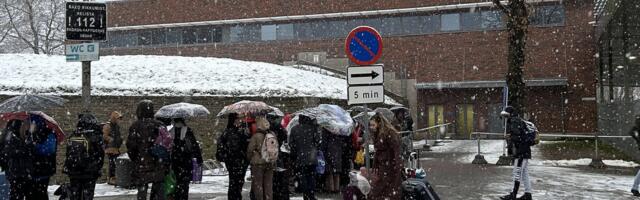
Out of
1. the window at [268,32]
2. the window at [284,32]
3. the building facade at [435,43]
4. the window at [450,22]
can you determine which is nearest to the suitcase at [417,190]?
the building facade at [435,43]

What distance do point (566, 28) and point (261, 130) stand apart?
2664 cm

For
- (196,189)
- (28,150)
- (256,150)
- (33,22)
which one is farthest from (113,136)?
(33,22)

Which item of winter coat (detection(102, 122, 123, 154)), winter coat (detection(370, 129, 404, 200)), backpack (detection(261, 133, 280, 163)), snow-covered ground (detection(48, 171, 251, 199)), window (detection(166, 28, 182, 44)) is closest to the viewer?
winter coat (detection(370, 129, 404, 200))

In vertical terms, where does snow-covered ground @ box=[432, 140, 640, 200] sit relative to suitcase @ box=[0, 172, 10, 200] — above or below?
below

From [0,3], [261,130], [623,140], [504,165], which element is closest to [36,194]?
[261,130]

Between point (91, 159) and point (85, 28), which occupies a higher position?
point (85, 28)

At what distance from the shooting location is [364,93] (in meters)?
8.41

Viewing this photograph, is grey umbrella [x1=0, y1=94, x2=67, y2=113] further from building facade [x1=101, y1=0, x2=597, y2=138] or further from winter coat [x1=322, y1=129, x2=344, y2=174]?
building facade [x1=101, y1=0, x2=597, y2=138]

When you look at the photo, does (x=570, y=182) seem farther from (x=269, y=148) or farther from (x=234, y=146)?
(x=234, y=146)

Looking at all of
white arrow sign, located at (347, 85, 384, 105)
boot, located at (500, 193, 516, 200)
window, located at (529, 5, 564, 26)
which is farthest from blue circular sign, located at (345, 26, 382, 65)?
window, located at (529, 5, 564, 26)

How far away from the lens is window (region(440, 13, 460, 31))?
3330 cm

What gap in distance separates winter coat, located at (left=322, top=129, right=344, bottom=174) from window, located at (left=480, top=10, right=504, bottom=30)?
79.5 ft

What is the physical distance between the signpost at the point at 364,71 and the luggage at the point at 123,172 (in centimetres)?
573

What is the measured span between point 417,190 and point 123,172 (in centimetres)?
753
